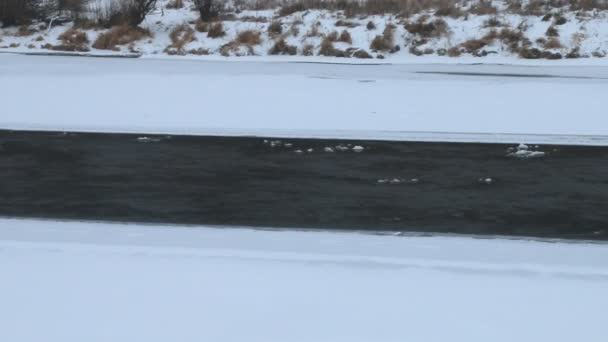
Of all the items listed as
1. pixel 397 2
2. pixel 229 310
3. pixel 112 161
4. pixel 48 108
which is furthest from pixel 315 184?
pixel 397 2

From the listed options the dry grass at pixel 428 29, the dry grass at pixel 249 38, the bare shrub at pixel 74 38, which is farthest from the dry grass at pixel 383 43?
the bare shrub at pixel 74 38

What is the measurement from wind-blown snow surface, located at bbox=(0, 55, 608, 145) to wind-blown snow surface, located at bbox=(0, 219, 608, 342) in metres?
4.85

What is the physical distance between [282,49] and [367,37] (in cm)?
233

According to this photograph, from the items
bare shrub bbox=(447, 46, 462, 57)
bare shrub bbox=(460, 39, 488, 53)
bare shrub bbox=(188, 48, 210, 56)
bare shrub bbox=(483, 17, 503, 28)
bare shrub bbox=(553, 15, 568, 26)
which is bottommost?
bare shrub bbox=(188, 48, 210, 56)

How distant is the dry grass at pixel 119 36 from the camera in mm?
26016

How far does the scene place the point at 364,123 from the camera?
12.8m

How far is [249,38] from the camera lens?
25.2 meters

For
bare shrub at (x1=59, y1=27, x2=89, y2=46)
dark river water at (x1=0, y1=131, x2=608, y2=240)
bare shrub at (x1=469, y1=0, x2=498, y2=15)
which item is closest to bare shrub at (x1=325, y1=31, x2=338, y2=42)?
bare shrub at (x1=469, y1=0, x2=498, y2=15)

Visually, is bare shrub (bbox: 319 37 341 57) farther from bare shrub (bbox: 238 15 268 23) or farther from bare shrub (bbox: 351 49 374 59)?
bare shrub (bbox: 238 15 268 23)

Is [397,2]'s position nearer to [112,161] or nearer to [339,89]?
[339,89]

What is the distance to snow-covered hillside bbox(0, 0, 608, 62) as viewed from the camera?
2347cm

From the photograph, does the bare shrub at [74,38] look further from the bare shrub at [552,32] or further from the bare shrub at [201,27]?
the bare shrub at [552,32]

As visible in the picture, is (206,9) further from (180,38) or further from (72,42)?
(72,42)

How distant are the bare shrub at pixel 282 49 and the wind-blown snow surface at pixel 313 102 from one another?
14.7 ft
